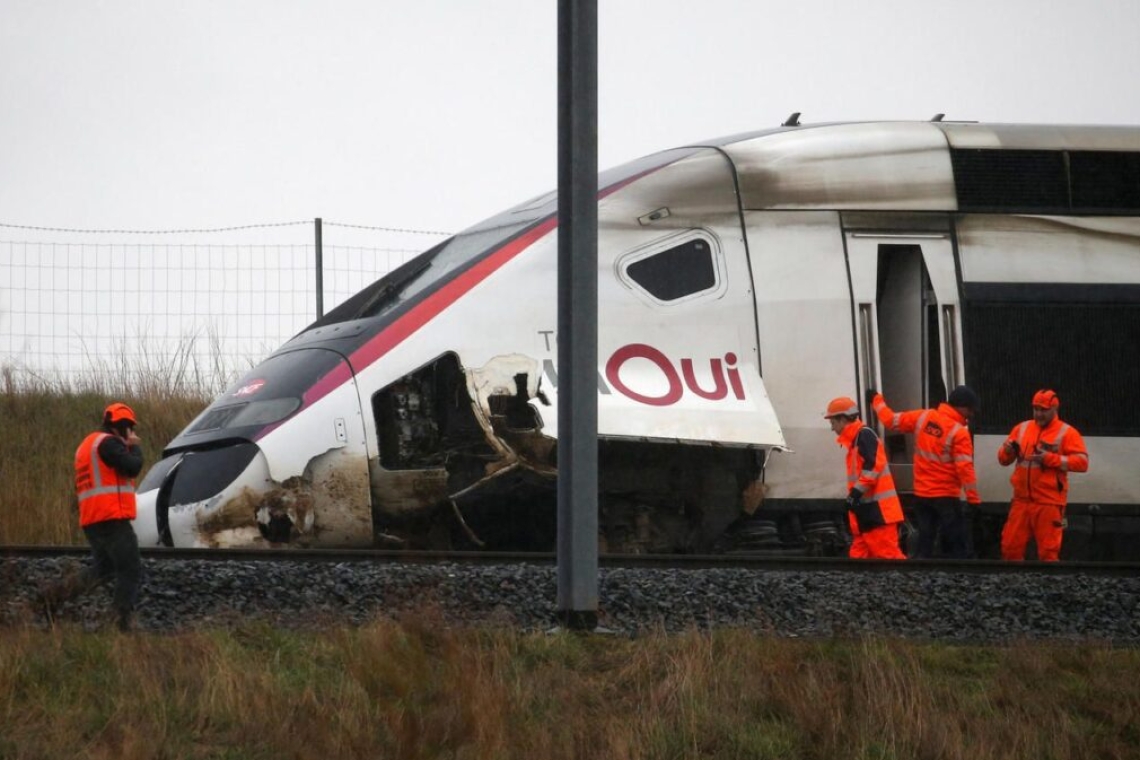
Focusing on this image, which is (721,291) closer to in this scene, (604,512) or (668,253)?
(668,253)

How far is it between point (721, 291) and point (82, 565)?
15.5 feet

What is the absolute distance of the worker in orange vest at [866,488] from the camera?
424 inches

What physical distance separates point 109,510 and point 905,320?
642 cm

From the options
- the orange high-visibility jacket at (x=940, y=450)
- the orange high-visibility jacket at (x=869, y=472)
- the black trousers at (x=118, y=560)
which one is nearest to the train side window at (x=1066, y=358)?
the orange high-visibility jacket at (x=940, y=450)

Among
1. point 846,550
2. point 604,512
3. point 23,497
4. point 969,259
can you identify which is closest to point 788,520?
point 846,550

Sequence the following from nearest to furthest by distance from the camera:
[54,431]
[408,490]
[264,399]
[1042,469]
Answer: [408,490] → [264,399] → [1042,469] → [54,431]

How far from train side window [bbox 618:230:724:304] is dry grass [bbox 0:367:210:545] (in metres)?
5.09

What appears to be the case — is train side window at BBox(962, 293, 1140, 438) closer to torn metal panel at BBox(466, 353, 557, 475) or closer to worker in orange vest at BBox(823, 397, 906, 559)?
worker in orange vest at BBox(823, 397, 906, 559)

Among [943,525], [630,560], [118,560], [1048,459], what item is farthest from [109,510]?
[1048,459]

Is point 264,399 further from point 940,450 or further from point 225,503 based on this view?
point 940,450

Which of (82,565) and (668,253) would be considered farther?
(668,253)

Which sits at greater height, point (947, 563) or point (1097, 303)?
point (1097, 303)

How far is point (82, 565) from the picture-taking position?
8.12 m

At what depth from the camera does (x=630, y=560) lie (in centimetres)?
934
